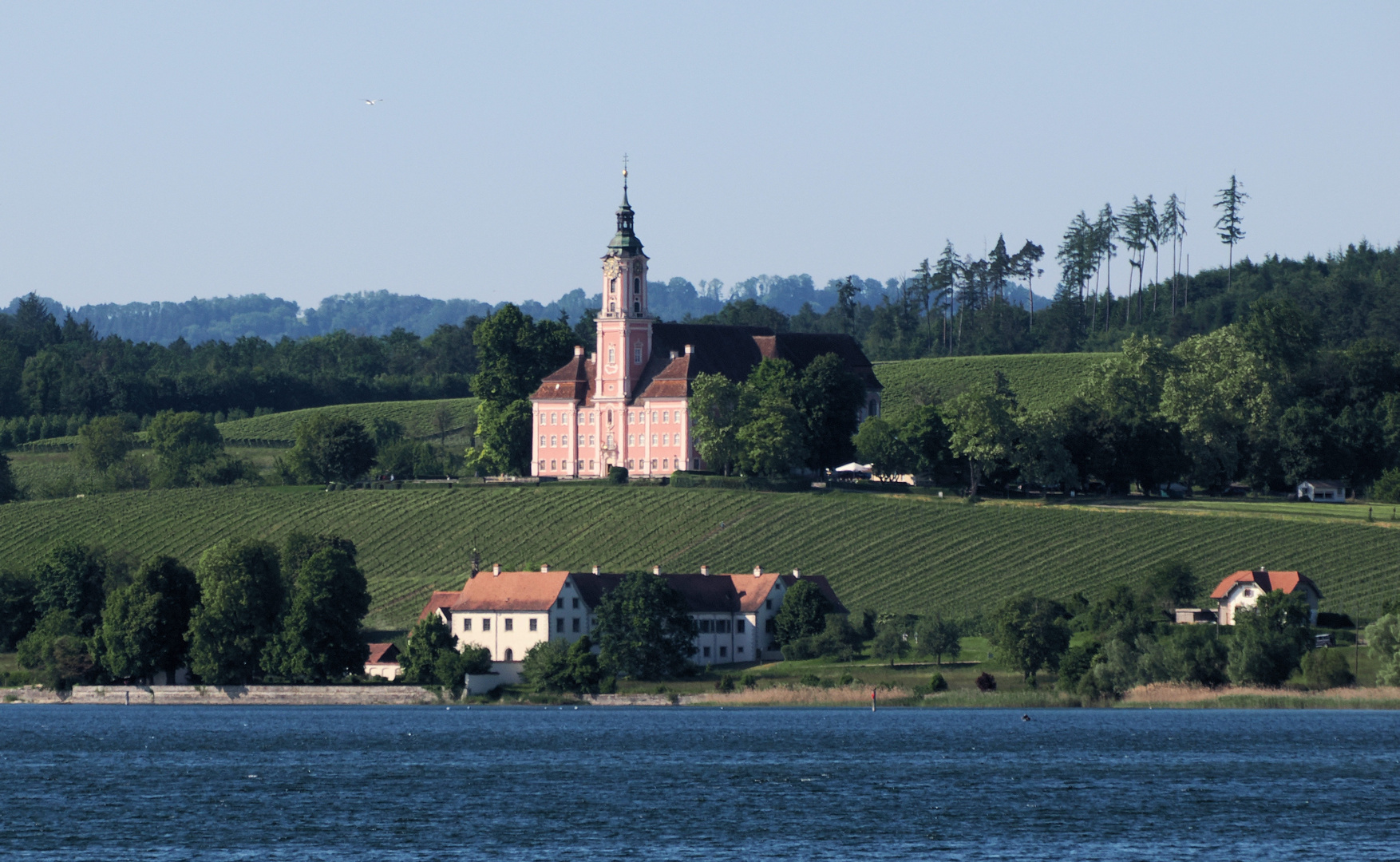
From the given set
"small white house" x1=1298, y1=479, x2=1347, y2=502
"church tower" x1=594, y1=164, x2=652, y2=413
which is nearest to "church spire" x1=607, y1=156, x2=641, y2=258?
"church tower" x1=594, y1=164, x2=652, y2=413

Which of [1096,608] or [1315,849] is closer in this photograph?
[1315,849]

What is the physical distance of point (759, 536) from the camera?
128250 mm

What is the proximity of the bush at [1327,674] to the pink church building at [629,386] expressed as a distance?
6905 centimetres

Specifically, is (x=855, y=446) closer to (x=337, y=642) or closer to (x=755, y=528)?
(x=755, y=528)

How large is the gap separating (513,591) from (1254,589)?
121 ft

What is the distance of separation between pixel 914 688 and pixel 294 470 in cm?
7569

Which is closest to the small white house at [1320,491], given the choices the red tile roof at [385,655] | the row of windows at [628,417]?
the row of windows at [628,417]

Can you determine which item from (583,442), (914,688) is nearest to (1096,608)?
(914,688)

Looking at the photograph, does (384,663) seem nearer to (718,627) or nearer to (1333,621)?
(718,627)

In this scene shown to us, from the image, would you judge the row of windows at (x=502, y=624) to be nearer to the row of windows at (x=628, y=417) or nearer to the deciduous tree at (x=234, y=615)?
the deciduous tree at (x=234, y=615)

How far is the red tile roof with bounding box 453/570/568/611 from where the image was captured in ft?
339

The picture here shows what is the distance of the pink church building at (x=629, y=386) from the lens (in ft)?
502

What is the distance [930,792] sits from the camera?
62.2 meters

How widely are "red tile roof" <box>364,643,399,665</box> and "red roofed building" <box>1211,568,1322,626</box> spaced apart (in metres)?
41.4
